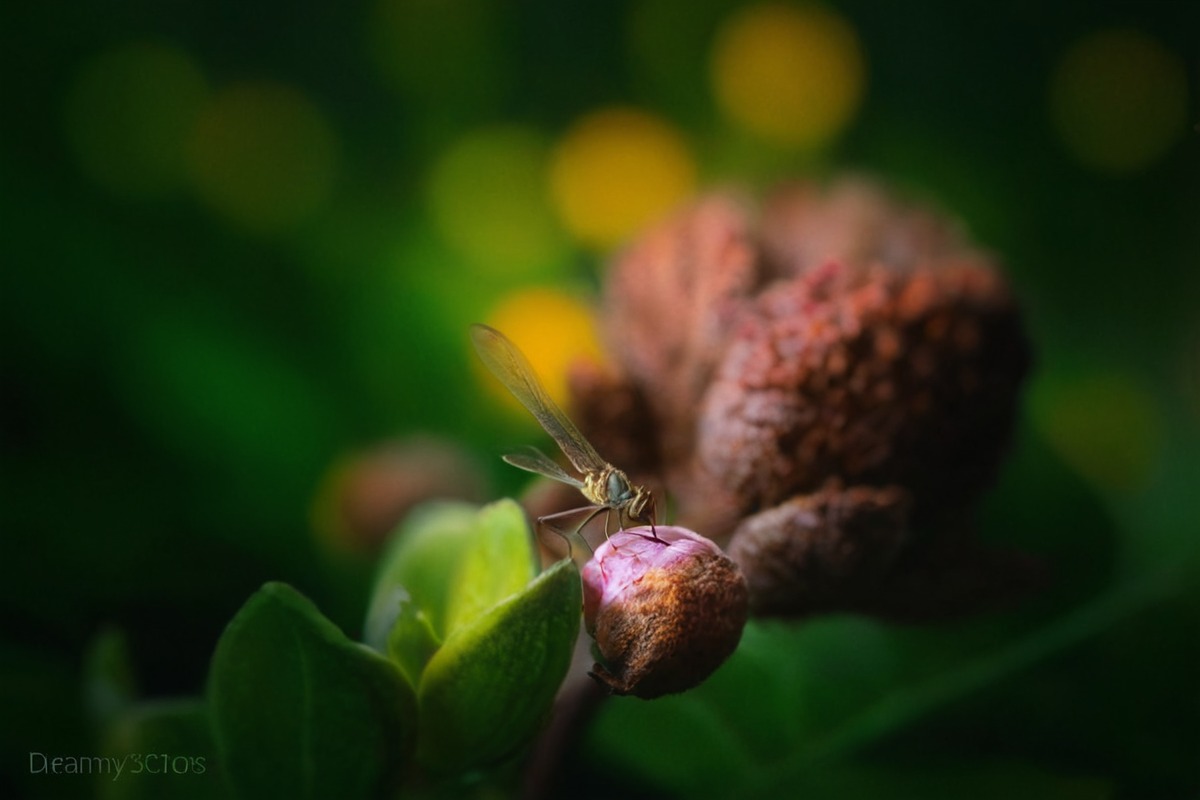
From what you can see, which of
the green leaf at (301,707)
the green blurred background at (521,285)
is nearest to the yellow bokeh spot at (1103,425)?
the green blurred background at (521,285)

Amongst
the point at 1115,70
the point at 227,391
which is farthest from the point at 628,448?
the point at 1115,70

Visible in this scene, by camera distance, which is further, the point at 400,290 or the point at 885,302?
the point at 400,290

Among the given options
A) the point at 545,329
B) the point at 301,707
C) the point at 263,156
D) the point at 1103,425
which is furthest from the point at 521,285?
the point at 301,707

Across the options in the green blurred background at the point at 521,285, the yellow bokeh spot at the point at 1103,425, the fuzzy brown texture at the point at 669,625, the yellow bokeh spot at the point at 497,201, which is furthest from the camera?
the yellow bokeh spot at the point at 497,201

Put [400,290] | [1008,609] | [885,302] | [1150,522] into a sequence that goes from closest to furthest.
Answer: [885,302], [1008,609], [1150,522], [400,290]

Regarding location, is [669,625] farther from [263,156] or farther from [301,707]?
[263,156]

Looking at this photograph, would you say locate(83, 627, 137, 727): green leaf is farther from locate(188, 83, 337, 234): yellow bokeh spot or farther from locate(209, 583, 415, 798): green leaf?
locate(188, 83, 337, 234): yellow bokeh spot

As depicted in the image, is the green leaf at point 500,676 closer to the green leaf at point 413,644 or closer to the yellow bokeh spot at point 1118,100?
the green leaf at point 413,644

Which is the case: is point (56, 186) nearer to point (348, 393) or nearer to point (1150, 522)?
point (348, 393)
